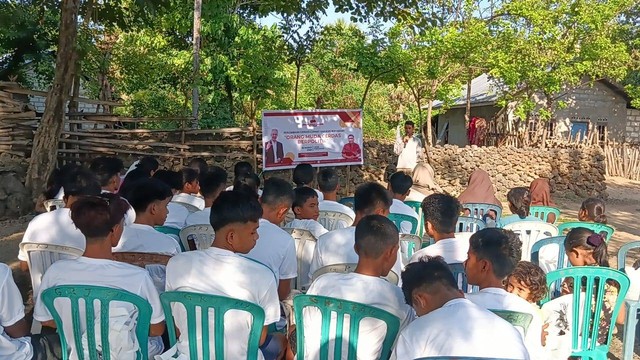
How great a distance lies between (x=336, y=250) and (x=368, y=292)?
88 centimetres

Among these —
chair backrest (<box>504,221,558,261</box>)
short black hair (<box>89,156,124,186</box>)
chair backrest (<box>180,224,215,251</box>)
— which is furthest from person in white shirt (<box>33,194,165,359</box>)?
chair backrest (<box>504,221,558,261</box>)

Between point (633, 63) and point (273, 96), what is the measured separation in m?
14.5

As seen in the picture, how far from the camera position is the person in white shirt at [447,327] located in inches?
74.1

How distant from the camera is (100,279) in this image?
2477 mm

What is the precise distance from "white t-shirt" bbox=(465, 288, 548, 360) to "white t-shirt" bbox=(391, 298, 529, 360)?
0.50 metres

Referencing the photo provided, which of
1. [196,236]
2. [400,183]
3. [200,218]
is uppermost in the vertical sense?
[400,183]

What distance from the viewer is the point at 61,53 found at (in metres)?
8.21

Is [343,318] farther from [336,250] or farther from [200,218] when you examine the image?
[200,218]

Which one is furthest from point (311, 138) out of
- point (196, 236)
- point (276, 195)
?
point (276, 195)

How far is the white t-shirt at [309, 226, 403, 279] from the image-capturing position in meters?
3.26

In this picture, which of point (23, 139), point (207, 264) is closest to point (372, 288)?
point (207, 264)

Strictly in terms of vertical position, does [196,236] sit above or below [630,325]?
above

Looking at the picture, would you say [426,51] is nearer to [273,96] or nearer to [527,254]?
[273,96]

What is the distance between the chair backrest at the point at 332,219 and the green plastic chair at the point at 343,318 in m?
2.29
